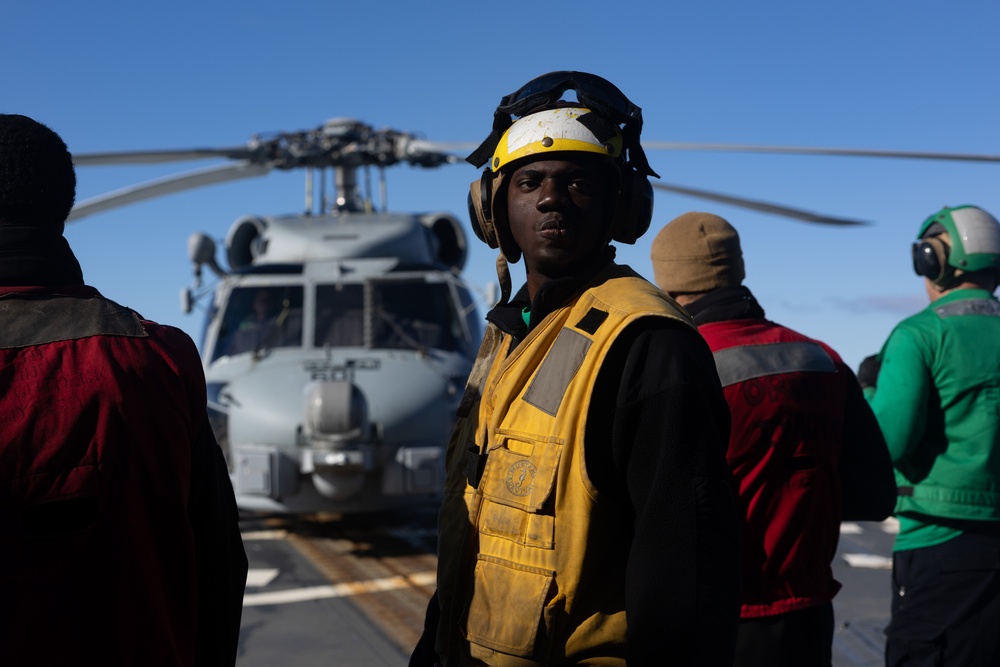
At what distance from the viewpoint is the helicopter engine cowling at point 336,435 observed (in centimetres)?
689

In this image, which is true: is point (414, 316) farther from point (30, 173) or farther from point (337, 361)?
point (30, 173)

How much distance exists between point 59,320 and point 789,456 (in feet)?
5.93

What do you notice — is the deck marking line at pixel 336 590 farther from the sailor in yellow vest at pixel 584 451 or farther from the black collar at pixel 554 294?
the black collar at pixel 554 294

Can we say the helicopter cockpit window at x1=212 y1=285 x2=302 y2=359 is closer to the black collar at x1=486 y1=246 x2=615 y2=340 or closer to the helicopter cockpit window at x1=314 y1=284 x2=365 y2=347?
the helicopter cockpit window at x1=314 y1=284 x2=365 y2=347

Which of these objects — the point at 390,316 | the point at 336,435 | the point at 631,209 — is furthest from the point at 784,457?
the point at 390,316

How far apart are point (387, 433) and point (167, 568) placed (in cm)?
534

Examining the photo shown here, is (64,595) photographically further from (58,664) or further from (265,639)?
(265,639)

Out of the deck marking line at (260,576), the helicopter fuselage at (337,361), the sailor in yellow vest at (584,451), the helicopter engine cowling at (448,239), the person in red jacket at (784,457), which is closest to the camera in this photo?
the sailor in yellow vest at (584,451)

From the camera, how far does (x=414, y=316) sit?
848cm

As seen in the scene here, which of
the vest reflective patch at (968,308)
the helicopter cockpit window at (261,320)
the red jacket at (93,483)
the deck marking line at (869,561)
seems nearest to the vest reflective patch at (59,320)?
the red jacket at (93,483)

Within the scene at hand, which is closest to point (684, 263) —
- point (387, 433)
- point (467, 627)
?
point (467, 627)

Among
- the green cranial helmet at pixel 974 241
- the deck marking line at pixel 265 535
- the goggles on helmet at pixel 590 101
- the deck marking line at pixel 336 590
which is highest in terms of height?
the goggles on helmet at pixel 590 101

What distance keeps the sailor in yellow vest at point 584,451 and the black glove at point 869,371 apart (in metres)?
1.89

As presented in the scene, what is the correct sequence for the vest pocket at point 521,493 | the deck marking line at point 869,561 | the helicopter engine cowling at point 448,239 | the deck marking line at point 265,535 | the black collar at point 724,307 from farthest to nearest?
the helicopter engine cowling at point 448,239 < the deck marking line at point 265,535 < the deck marking line at point 869,561 < the black collar at point 724,307 < the vest pocket at point 521,493
